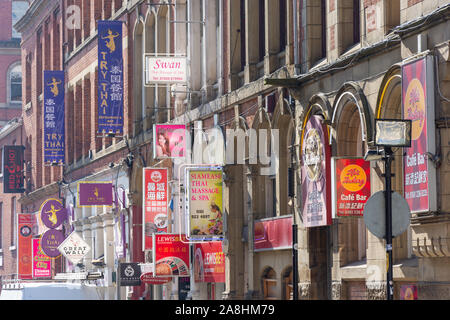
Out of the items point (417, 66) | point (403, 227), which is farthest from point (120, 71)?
point (403, 227)

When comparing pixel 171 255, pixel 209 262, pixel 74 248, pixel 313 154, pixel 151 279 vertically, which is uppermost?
pixel 313 154

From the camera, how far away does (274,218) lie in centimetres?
2802

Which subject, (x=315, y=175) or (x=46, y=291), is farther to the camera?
(x=46, y=291)

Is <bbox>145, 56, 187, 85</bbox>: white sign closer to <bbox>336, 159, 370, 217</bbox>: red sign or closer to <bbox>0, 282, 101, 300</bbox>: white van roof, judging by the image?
<bbox>0, 282, 101, 300</bbox>: white van roof

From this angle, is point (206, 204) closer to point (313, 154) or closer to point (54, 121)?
point (313, 154)

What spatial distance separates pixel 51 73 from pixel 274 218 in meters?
28.8

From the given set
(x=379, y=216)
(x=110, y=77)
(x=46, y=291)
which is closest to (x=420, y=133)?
(x=379, y=216)

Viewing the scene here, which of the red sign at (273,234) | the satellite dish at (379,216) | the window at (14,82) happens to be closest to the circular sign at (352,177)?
the red sign at (273,234)

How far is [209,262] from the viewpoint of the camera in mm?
32812

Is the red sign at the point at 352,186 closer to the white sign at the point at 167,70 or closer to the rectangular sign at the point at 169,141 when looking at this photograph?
the rectangular sign at the point at 169,141

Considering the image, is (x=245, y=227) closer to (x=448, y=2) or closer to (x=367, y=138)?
(x=367, y=138)

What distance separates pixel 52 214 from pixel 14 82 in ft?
116

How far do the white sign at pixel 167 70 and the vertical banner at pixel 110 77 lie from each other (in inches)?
316

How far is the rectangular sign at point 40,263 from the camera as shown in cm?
5488
